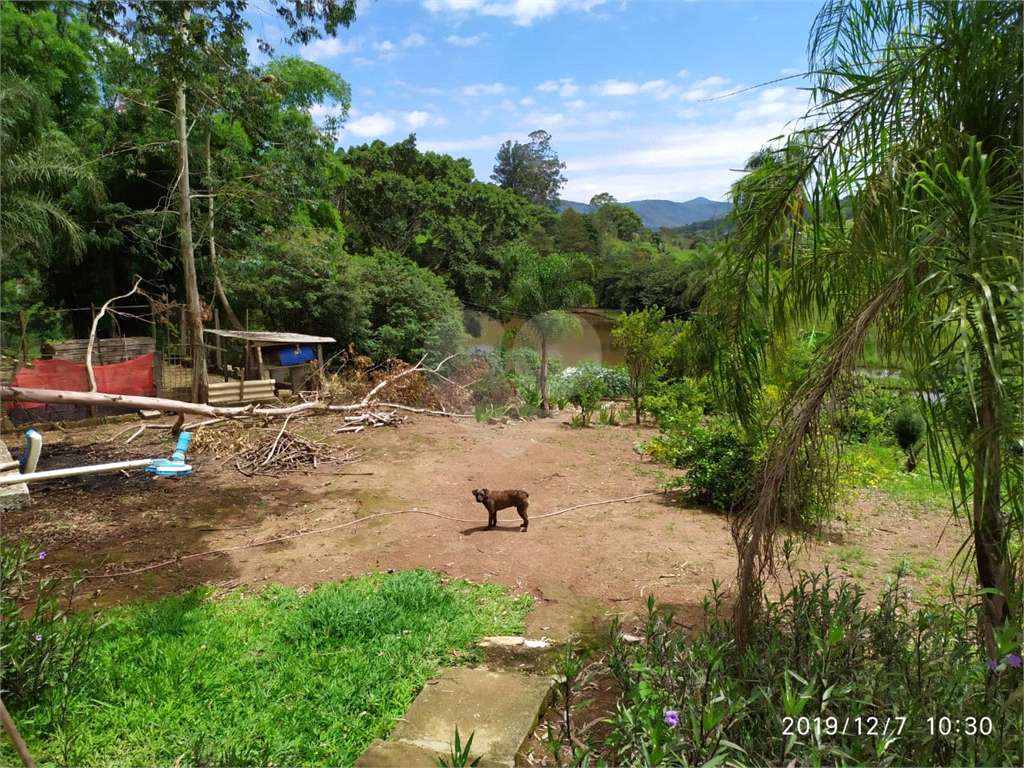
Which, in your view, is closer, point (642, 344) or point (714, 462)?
point (714, 462)

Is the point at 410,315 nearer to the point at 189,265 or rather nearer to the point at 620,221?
the point at 189,265

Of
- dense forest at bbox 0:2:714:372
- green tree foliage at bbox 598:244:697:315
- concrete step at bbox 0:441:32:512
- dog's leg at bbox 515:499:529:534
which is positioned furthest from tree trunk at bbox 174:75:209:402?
green tree foliage at bbox 598:244:697:315

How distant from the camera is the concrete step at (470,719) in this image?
7.71 ft

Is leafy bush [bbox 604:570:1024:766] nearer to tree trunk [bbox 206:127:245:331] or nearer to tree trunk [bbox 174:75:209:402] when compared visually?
tree trunk [bbox 174:75:209:402]

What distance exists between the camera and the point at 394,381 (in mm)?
12008

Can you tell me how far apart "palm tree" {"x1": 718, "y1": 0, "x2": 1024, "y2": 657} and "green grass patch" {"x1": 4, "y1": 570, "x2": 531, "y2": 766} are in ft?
5.45

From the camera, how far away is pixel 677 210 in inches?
575

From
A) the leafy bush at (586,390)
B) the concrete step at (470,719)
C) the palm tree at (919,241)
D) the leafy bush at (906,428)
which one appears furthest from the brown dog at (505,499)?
the leafy bush at (906,428)

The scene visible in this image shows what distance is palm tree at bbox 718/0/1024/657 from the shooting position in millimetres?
1811

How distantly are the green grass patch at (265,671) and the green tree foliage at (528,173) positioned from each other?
Answer: 71.8 ft

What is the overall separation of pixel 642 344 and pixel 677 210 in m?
4.33

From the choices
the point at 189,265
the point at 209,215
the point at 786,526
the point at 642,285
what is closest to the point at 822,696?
the point at 786,526

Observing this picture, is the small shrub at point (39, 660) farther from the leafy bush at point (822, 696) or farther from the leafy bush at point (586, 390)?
the leafy bush at point (586, 390)

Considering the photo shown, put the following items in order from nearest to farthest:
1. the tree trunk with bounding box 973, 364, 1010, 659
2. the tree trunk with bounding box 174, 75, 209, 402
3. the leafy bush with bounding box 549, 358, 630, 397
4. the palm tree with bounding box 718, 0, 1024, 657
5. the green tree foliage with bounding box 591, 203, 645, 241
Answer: the palm tree with bounding box 718, 0, 1024, 657
the tree trunk with bounding box 973, 364, 1010, 659
the tree trunk with bounding box 174, 75, 209, 402
the leafy bush with bounding box 549, 358, 630, 397
the green tree foliage with bounding box 591, 203, 645, 241
